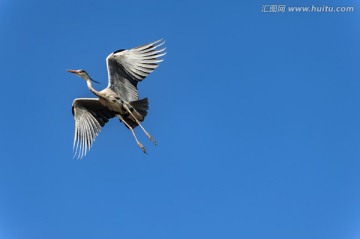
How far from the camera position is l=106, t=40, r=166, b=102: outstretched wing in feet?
68.3

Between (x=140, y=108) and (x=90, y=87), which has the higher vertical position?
(x=90, y=87)

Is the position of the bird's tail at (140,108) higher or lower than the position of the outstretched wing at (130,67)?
lower

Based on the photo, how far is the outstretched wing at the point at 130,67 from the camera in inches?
820

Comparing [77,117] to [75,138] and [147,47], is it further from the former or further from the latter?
[147,47]

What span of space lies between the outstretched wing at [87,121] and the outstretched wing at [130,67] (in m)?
0.94

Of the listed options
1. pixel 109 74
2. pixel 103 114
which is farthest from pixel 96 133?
pixel 109 74

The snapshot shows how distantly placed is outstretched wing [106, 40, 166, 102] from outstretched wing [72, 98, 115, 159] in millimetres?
937

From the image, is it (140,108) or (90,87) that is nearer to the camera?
(140,108)

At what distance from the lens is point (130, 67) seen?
21.0m

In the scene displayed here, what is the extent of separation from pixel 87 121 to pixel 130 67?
215 cm

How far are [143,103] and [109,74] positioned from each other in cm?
118

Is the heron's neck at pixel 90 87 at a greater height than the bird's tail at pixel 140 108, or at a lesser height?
greater

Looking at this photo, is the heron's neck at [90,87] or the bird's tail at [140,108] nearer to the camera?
the bird's tail at [140,108]

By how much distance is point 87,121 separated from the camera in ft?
72.4
